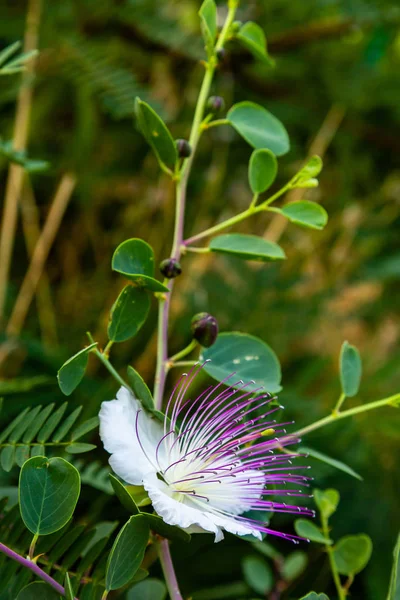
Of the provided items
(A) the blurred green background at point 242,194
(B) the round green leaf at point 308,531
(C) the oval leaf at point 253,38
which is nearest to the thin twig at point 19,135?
(A) the blurred green background at point 242,194

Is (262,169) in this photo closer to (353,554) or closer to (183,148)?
(183,148)

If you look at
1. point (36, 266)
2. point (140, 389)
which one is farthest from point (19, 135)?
point (140, 389)

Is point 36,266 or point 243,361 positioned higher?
point 243,361

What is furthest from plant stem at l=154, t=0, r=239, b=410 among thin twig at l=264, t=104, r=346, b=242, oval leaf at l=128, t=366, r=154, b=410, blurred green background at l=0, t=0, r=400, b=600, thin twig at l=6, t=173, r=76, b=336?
thin twig at l=264, t=104, r=346, b=242

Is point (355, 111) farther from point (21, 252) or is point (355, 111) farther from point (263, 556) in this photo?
point (263, 556)

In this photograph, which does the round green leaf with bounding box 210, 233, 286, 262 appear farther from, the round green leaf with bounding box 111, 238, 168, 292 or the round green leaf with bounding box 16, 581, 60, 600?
the round green leaf with bounding box 16, 581, 60, 600

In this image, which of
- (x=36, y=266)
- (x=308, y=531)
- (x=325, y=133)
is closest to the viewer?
(x=308, y=531)

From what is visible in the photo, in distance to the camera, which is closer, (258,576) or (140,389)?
(140,389)
